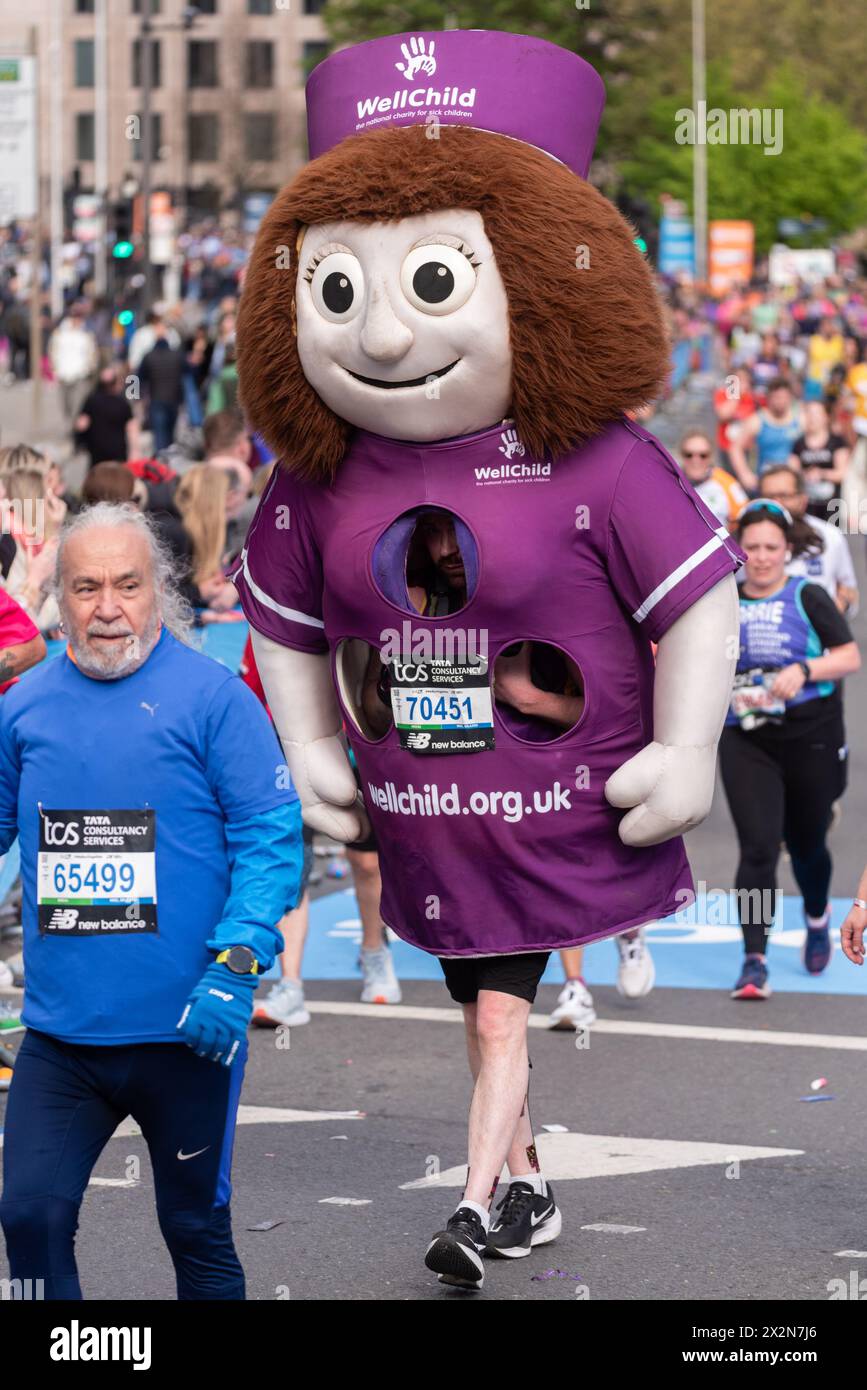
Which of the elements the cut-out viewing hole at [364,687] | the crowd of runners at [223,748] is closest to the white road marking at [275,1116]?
the crowd of runners at [223,748]

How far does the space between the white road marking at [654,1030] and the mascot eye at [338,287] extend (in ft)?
10.6

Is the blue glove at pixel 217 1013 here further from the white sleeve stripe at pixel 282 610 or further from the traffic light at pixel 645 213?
the traffic light at pixel 645 213

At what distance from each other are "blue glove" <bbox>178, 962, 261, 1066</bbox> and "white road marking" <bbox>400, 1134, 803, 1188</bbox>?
6.84 ft

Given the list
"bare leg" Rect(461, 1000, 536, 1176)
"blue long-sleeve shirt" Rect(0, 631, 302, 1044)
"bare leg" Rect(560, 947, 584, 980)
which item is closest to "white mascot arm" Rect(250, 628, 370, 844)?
"bare leg" Rect(461, 1000, 536, 1176)

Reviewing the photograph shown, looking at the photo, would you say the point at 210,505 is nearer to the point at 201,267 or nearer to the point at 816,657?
the point at 816,657

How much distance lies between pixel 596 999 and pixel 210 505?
2.71 metres

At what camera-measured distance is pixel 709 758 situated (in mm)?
5680

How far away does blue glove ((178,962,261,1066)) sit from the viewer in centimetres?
432

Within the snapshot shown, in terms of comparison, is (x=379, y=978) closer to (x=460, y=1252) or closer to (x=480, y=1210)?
(x=480, y=1210)

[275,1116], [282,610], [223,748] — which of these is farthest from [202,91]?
[223,748]

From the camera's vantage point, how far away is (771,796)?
8.73 meters

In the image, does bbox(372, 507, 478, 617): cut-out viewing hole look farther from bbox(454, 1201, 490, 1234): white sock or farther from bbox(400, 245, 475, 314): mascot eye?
bbox(454, 1201, 490, 1234): white sock

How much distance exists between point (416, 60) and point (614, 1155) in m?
2.92

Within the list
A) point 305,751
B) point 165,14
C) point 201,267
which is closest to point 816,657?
point 305,751
